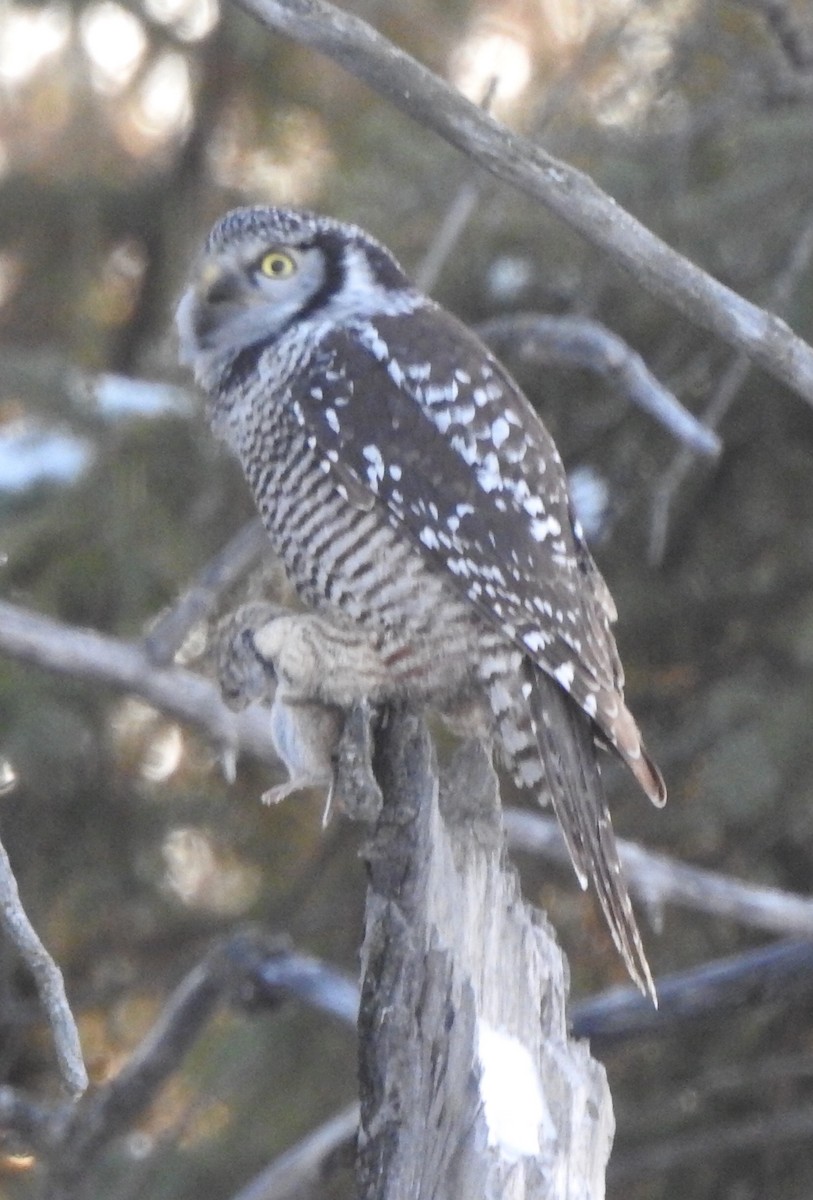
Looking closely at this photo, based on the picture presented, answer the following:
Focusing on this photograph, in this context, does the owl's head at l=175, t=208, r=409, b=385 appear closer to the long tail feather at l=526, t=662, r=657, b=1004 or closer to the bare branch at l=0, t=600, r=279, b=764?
the bare branch at l=0, t=600, r=279, b=764

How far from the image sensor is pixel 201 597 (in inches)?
122

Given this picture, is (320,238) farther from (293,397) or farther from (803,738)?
(803,738)

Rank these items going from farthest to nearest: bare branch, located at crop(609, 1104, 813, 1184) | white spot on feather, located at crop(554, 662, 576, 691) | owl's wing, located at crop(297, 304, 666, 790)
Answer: bare branch, located at crop(609, 1104, 813, 1184) → owl's wing, located at crop(297, 304, 666, 790) → white spot on feather, located at crop(554, 662, 576, 691)

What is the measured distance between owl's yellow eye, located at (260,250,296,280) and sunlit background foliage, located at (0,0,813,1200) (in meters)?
0.40

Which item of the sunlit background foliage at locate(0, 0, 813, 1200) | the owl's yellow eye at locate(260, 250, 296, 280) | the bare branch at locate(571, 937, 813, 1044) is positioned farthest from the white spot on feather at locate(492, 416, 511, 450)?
the bare branch at locate(571, 937, 813, 1044)

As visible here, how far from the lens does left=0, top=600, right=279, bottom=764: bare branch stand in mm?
3109

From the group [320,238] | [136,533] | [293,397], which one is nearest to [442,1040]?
[293,397]

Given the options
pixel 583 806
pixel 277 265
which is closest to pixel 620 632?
pixel 277 265

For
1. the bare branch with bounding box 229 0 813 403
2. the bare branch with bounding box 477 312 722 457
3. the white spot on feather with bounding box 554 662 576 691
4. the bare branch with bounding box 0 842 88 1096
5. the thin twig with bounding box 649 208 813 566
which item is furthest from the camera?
the thin twig with bounding box 649 208 813 566

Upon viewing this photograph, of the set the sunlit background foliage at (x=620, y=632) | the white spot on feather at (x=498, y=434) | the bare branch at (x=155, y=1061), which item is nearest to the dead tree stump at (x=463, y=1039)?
the white spot on feather at (x=498, y=434)

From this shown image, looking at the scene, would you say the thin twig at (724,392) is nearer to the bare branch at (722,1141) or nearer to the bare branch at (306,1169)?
the bare branch at (306,1169)

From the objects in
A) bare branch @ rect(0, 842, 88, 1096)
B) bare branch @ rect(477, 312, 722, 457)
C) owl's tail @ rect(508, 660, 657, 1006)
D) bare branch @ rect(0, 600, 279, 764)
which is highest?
bare branch @ rect(477, 312, 722, 457)

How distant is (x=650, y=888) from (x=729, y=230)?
133 cm

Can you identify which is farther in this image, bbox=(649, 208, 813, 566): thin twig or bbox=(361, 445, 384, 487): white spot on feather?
bbox=(649, 208, 813, 566): thin twig
